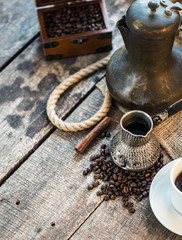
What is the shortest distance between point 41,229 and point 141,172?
413 mm

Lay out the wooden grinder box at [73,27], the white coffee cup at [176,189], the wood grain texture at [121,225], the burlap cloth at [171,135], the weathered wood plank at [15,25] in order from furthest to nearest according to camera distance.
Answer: the weathered wood plank at [15,25]
the wooden grinder box at [73,27]
the burlap cloth at [171,135]
the wood grain texture at [121,225]
the white coffee cup at [176,189]

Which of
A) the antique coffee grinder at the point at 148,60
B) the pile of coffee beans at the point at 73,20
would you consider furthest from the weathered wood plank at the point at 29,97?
the antique coffee grinder at the point at 148,60

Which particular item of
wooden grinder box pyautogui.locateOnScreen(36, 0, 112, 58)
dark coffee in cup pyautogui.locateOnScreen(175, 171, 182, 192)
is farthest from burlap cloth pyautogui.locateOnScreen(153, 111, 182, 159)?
wooden grinder box pyautogui.locateOnScreen(36, 0, 112, 58)

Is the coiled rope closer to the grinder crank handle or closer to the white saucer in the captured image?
the grinder crank handle

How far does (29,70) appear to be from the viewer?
1.67m

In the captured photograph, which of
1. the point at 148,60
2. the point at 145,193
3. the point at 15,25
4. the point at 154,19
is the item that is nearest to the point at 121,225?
the point at 145,193

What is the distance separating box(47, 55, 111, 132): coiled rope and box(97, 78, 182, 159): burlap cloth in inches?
8.9

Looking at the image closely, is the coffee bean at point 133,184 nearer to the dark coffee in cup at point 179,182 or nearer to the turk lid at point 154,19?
the dark coffee in cup at point 179,182

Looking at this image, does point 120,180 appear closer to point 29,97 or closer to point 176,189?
point 176,189

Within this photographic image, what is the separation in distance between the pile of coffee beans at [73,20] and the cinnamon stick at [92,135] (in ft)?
1.54

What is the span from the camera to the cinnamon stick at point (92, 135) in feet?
4.59

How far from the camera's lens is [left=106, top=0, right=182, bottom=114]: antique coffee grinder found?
1.17 m

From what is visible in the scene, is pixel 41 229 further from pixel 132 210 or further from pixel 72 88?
pixel 72 88

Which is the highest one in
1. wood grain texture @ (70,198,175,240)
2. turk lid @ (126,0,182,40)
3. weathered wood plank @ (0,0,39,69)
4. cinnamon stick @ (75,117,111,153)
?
turk lid @ (126,0,182,40)
